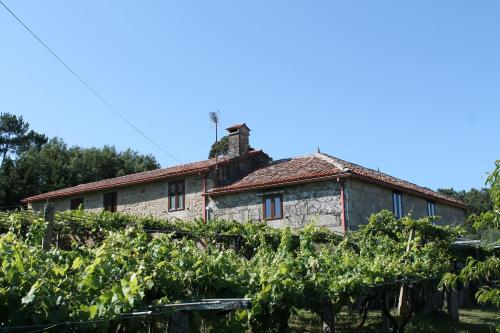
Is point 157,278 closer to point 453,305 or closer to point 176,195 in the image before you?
point 453,305

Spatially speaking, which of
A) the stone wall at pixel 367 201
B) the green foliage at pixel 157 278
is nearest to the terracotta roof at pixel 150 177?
the stone wall at pixel 367 201

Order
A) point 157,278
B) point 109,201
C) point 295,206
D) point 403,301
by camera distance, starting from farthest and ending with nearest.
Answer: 1. point 109,201
2. point 295,206
3. point 403,301
4. point 157,278

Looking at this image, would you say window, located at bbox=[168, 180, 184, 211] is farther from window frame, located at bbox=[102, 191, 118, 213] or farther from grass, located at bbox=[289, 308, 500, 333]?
grass, located at bbox=[289, 308, 500, 333]

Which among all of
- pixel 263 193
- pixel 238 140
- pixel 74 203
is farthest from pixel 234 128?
pixel 74 203

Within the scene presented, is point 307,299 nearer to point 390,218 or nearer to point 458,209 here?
point 390,218

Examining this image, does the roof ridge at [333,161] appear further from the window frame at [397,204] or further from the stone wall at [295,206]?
the window frame at [397,204]

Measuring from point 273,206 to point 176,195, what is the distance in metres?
4.13

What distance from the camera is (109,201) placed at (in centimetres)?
2172

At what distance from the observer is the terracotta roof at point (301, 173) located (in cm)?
1666

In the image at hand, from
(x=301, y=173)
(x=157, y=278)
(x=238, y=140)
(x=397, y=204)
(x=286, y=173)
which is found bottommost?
(x=157, y=278)

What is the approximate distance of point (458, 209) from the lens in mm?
24391

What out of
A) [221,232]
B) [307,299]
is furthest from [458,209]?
[307,299]

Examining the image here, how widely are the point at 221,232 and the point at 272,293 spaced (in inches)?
295

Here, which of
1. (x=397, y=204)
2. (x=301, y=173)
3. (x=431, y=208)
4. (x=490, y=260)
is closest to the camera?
(x=490, y=260)
